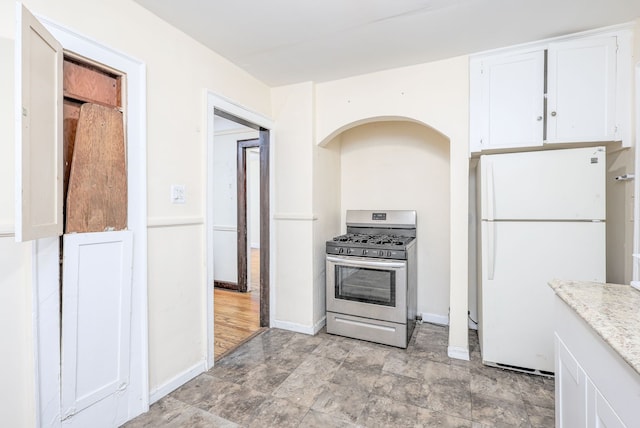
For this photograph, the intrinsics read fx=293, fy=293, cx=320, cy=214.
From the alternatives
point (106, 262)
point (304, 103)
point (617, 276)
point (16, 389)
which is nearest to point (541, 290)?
point (617, 276)

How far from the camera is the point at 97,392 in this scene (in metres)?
1.59

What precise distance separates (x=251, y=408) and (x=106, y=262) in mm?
1253

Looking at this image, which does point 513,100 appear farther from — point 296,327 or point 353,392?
point 296,327

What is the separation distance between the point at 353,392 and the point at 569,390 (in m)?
1.28

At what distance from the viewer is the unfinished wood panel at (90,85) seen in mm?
1526

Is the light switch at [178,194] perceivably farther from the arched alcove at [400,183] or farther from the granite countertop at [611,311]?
the granite countertop at [611,311]

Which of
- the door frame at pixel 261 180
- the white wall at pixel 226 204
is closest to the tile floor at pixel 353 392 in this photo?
the door frame at pixel 261 180

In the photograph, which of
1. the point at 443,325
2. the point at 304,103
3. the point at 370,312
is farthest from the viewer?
the point at 443,325

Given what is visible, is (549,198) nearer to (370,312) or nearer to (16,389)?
(370,312)

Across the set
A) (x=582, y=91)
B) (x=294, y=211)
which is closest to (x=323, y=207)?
(x=294, y=211)

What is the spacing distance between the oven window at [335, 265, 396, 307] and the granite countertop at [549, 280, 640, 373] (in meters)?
1.44

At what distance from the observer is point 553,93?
2158 millimetres

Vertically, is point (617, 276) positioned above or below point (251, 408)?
above

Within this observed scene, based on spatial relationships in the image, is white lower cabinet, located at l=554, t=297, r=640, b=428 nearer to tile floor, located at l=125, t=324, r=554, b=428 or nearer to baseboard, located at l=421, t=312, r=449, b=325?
tile floor, located at l=125, t=324, r=554, b=428
